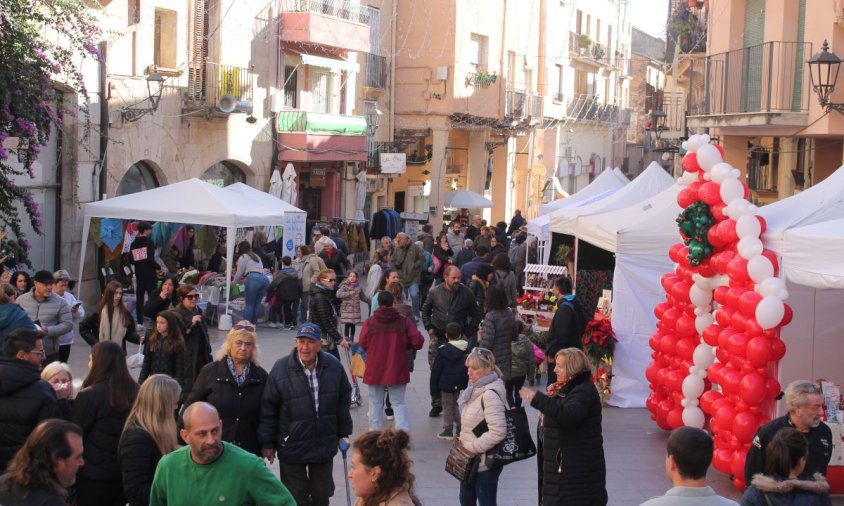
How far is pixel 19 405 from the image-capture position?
6.78m

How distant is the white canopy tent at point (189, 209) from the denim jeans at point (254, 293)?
2.02ft

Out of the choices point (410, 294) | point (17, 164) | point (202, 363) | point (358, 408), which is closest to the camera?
point (202, 363)

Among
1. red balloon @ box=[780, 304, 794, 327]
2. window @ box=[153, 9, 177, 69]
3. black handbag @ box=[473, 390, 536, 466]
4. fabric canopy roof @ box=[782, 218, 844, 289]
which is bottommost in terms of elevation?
black handbag @ box=[473, 390, 536, 466]

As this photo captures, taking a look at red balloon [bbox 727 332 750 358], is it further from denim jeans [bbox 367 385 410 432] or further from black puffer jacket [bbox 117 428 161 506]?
black puffer jacket [bbox 117 428 161 506]

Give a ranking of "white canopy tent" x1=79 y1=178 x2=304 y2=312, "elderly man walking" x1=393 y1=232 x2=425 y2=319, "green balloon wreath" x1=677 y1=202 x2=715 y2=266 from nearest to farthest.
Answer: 1. "green balloon wreath" x1=677 y1=202 x2=715 y2=266
2. "white canopy tent" x1=79 y1=178 x2=304 y2=312
3. "elderly man walking" x1=393 y1=232 x2=425 y2=319

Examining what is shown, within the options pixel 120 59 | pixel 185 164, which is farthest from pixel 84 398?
pixel 185 164

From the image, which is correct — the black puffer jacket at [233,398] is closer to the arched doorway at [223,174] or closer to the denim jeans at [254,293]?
the denim jeans at [254,293]

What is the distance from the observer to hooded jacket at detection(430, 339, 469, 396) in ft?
37.5

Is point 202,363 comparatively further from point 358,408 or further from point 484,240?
point 484,240

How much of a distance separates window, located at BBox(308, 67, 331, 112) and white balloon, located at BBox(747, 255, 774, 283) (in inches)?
819

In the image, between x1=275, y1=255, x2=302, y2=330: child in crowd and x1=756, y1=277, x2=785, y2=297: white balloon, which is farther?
x1=275, y1=255, x2=302, y2=330: child in crowd

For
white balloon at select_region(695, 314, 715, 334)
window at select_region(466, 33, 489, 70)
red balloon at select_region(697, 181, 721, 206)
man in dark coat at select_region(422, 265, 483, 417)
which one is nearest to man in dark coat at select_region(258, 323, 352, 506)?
red balloon at select_region(697, 181, 721, 206)

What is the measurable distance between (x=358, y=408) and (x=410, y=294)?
6884 mm

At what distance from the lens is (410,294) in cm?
2011
